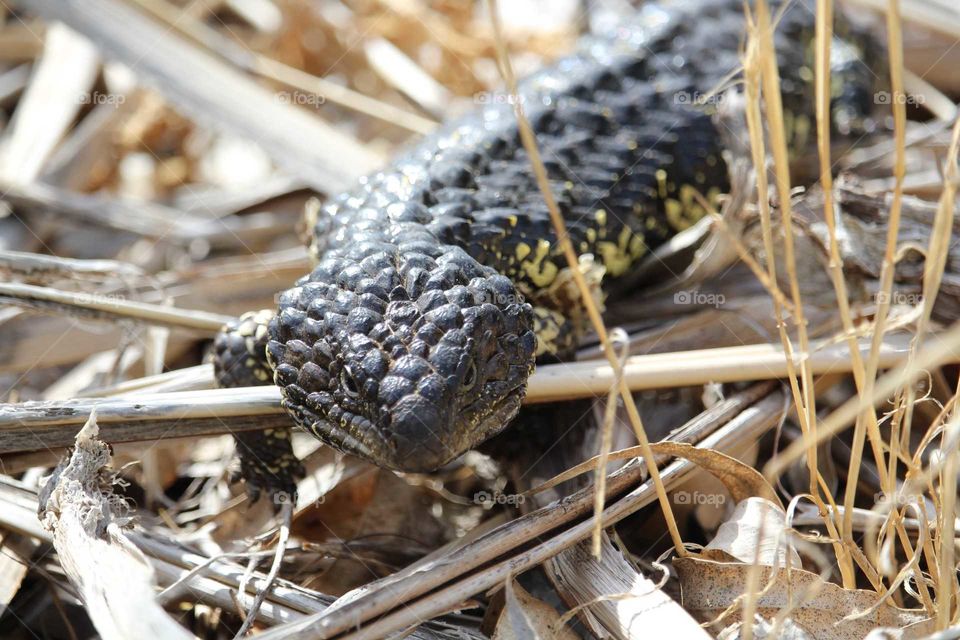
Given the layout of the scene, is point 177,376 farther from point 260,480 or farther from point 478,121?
point 478,121

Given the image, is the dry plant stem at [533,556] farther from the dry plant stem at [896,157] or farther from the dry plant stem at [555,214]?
the dry plant stem at [896,157]

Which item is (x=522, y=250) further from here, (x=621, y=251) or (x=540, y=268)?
(x=621, y=251)

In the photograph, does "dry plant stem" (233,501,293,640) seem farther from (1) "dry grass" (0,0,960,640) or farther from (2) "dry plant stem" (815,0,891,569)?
(2) "dry plant stem" (815,0,891,569)

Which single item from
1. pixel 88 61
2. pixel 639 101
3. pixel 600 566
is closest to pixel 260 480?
pixel 600 566

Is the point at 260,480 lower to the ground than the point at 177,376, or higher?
lower

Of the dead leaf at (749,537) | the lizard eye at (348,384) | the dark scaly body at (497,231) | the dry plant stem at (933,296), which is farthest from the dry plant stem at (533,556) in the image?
the dry plant stem at (933,296)

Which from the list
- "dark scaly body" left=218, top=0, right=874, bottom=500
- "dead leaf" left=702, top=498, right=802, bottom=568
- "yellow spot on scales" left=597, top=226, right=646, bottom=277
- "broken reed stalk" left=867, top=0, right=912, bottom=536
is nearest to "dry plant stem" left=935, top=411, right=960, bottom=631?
"broken reed stalk" left=867, top=0, right=912, bottom=536

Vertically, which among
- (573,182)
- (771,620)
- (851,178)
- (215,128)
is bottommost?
(771,620)
